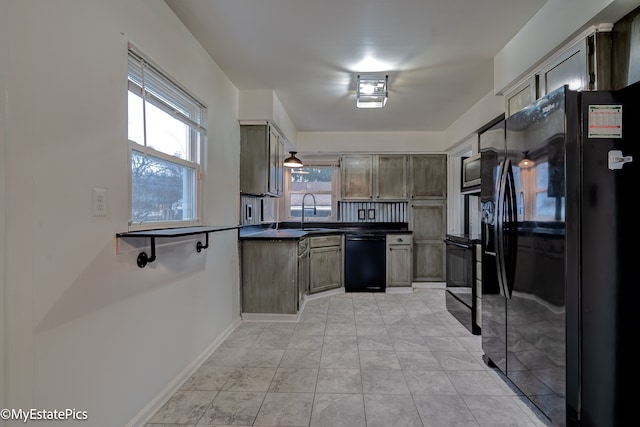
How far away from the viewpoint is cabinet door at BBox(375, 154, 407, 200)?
5.17m

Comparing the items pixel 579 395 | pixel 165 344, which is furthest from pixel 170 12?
pixel 579 395

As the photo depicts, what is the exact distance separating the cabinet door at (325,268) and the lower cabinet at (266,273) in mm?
850

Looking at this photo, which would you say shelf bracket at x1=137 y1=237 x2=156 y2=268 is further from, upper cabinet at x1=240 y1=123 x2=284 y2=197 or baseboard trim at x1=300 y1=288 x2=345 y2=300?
baseboard trim at x1=300 y1=288 x2=345 y2=300

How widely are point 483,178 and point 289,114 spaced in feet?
8.74

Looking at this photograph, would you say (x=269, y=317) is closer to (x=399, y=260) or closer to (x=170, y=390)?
(x=170, y=390)

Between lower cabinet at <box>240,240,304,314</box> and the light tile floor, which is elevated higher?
lower cabinet at <box>240,240,304,314</box>

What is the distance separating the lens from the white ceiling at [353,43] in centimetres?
202

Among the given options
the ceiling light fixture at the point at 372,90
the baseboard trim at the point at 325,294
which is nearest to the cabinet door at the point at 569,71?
the ceiling light fixture at the point at 372,90

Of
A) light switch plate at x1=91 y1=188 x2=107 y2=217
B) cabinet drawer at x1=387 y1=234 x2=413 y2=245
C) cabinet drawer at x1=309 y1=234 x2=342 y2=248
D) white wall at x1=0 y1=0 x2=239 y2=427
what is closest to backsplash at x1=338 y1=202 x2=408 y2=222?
cabinet drawer at x1=387 y1=234 x2=413 y2=245

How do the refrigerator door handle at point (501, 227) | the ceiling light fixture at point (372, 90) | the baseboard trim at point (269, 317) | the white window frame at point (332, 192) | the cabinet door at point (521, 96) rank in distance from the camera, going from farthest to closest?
the white window frame at point (332, 192) < the baseboard trim at point (269, 317) < the ceiling light fixture at point (372, 90) < the cabinet door at point (521, 96) < the refrigerator door handle at point (501, 227)

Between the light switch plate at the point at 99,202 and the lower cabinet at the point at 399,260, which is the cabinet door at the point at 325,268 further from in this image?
the light switch plate at the point at 99,202

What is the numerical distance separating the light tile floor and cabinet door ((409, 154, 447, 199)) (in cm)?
230

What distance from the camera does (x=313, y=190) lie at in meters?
5.55

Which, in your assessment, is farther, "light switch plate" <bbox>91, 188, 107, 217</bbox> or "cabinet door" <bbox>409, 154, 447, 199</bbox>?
"cabinet door" <bbox>409, 154, 447, 199</bbox>
